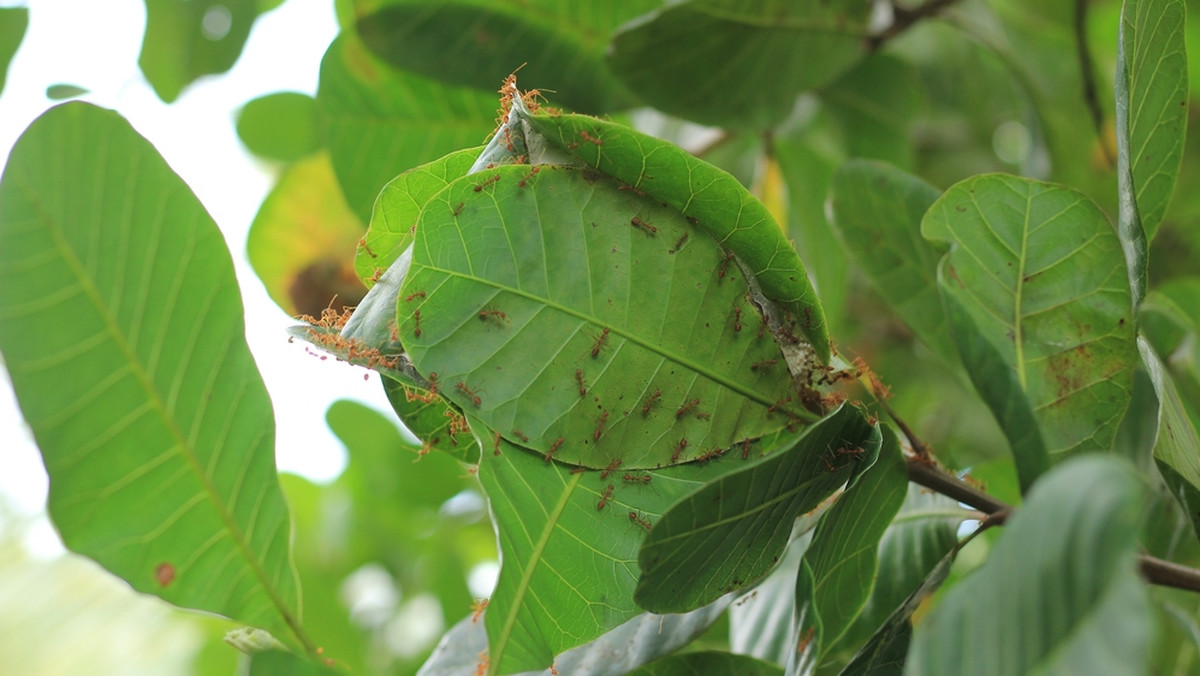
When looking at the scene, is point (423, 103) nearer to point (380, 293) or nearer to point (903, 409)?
point (380, 293)

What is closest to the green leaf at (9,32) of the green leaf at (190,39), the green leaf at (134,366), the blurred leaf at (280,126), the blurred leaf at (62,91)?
the green leaf at (190,39)

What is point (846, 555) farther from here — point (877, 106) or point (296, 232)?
point (296, 232)

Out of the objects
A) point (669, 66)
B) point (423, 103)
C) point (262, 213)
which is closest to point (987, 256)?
point (669, 66)

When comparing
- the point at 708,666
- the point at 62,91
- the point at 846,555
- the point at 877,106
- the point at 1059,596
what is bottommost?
the point at 708,666

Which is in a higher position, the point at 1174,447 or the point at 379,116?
the point at 379,116

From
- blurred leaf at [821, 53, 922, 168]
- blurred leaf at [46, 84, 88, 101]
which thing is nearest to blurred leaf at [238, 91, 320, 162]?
blurred leaf at [46, 84, 88, 101]

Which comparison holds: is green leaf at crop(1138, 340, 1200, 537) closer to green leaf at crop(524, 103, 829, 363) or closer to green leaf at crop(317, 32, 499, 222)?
green leaf at crop(524, 103, 829, 363)

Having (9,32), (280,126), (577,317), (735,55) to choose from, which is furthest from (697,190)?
(280,126)

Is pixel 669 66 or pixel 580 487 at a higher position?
pixel 669 66
